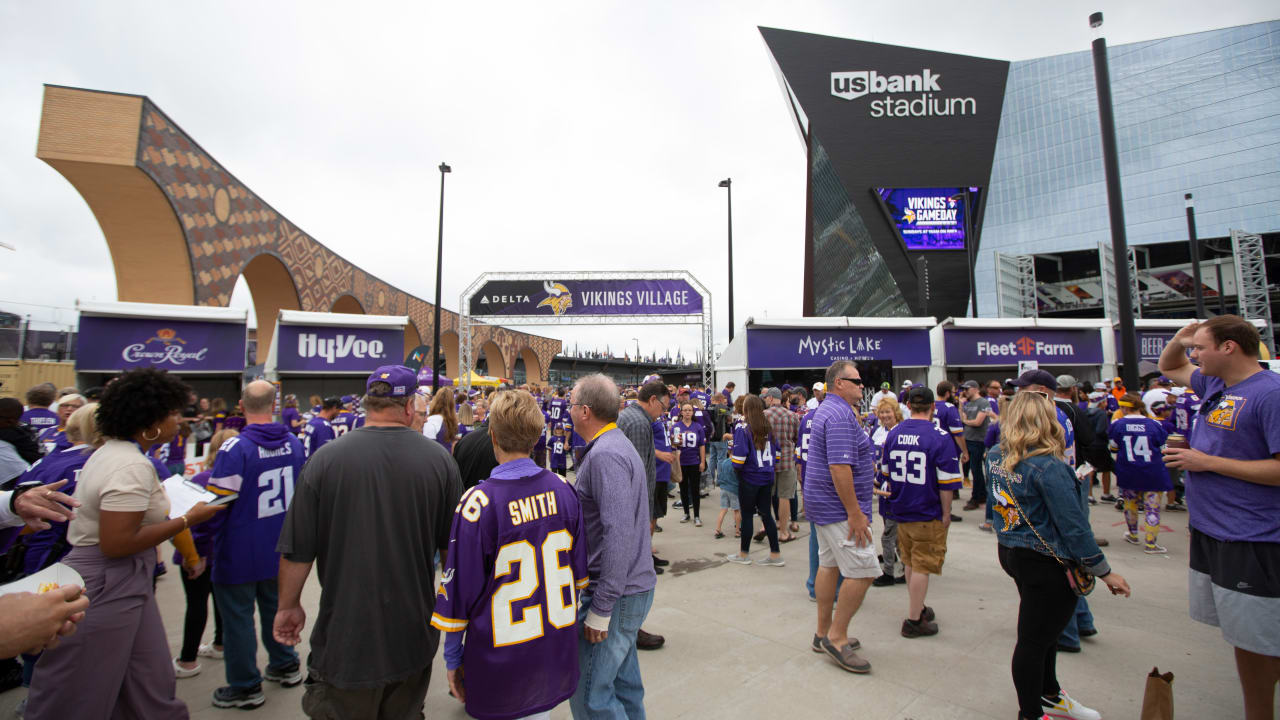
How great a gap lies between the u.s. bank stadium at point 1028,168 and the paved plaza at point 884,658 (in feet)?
98.8

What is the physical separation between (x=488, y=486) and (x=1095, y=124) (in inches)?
1994

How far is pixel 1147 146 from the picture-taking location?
1433 inches

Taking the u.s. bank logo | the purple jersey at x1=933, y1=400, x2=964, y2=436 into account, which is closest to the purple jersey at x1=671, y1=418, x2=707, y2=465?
the purple jersey at x1=933, y1=400, x2=964, y2=436

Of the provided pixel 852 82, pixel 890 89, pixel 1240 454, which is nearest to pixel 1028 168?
pixel 890 89

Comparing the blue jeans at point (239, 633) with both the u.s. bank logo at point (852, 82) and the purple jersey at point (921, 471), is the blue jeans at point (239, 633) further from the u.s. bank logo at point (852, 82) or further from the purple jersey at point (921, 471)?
the u.s. bank logo at point (852, 82)

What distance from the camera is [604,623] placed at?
7.39 feet

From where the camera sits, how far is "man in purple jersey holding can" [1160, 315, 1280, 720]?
8.04 feet

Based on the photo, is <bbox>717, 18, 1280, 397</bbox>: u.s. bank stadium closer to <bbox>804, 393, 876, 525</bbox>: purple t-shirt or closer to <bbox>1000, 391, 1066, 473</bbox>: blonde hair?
<bbox>804, 393, 876, 525</bbox>: purple t-shirt

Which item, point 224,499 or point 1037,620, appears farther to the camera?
point 224,499

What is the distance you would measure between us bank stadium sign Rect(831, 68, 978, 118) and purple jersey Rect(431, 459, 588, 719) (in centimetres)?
3938

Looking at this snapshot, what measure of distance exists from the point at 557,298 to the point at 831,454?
52.9 feet

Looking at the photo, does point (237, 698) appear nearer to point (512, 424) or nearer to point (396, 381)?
point (396, 381)

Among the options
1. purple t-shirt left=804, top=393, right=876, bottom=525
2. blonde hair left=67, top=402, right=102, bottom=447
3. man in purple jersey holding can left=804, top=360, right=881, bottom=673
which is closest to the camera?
blonde hair left=67, top=402, right=102, bottom=447

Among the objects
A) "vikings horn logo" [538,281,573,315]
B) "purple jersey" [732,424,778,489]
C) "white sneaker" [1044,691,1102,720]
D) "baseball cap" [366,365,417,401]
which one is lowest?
"white sneaker" [1044,691,1102,720]
